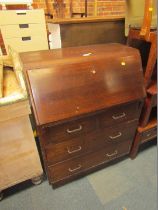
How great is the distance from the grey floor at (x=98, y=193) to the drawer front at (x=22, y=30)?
56.0 inches

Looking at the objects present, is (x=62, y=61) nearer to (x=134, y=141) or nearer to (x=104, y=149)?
(x=104, y=149)

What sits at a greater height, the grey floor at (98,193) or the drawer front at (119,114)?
the drawer front at (119,114)

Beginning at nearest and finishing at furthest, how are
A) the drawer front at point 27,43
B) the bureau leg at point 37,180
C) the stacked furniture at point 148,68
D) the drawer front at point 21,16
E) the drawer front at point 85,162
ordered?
1. the stacked furniture at point 148,68
2. the drawer front at point 85,162
3. the bureau leg at point 37,180
4. the drawer front at point 21,16
5. the drawer front at point 27,43

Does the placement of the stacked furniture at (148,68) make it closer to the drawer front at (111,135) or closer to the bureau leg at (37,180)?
the drawer front at (111,135)

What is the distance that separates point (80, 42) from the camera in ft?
4.64

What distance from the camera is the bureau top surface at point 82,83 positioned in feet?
2.78

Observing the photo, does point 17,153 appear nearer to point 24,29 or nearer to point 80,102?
point 80,102

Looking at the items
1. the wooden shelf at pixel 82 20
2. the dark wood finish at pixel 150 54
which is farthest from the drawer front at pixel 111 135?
the wooden shelf at pixel 82 20

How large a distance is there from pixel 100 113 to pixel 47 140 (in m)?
0.36

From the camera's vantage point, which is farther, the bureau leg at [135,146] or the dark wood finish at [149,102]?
the bureau leg at [135,146]

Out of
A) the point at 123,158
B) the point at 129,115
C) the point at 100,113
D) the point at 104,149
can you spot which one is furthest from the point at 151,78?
the point at 123,158

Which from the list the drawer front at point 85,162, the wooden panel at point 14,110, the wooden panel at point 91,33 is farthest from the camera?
the wooden panel at point 91,33

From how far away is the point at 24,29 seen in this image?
1.63 metres

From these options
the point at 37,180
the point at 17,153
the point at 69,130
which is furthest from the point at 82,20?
the point at 37,180
